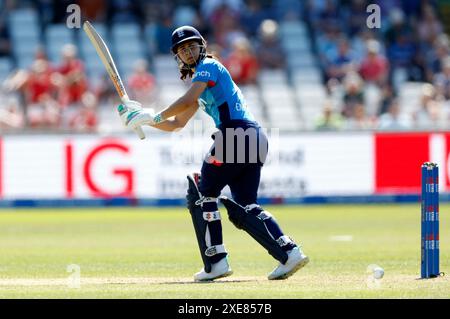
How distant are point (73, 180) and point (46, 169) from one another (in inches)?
22.4

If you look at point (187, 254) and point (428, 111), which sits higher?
point (428, 111)

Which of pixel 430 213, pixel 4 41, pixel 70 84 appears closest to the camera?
pixel 430 213

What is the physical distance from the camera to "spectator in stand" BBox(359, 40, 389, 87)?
25.2m

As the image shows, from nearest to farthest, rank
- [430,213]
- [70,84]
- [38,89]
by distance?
1. [430,213]
2. [38,89]
3. [70,84]

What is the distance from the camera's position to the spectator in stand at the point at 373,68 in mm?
25172

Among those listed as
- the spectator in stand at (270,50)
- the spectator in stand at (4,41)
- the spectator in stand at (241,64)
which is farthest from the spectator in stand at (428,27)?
the spectator in stand at (4,41)

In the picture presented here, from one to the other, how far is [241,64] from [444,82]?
4.50m

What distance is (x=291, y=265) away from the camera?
10617mm

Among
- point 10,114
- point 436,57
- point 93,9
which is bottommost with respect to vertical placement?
point 10,114

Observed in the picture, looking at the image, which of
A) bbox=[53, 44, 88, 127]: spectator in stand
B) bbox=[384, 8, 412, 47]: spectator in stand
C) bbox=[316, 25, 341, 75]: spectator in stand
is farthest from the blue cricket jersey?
bbox=[384, 8, 412, 47]: spectator in stand

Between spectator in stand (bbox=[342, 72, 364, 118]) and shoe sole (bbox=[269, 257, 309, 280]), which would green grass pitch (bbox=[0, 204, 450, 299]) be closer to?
shoe sole (bbox=[269, 257, 309, 280])

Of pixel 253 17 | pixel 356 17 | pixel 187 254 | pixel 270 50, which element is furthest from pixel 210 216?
pixel 356 17

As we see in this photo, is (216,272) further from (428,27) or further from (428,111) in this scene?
(428,27)
